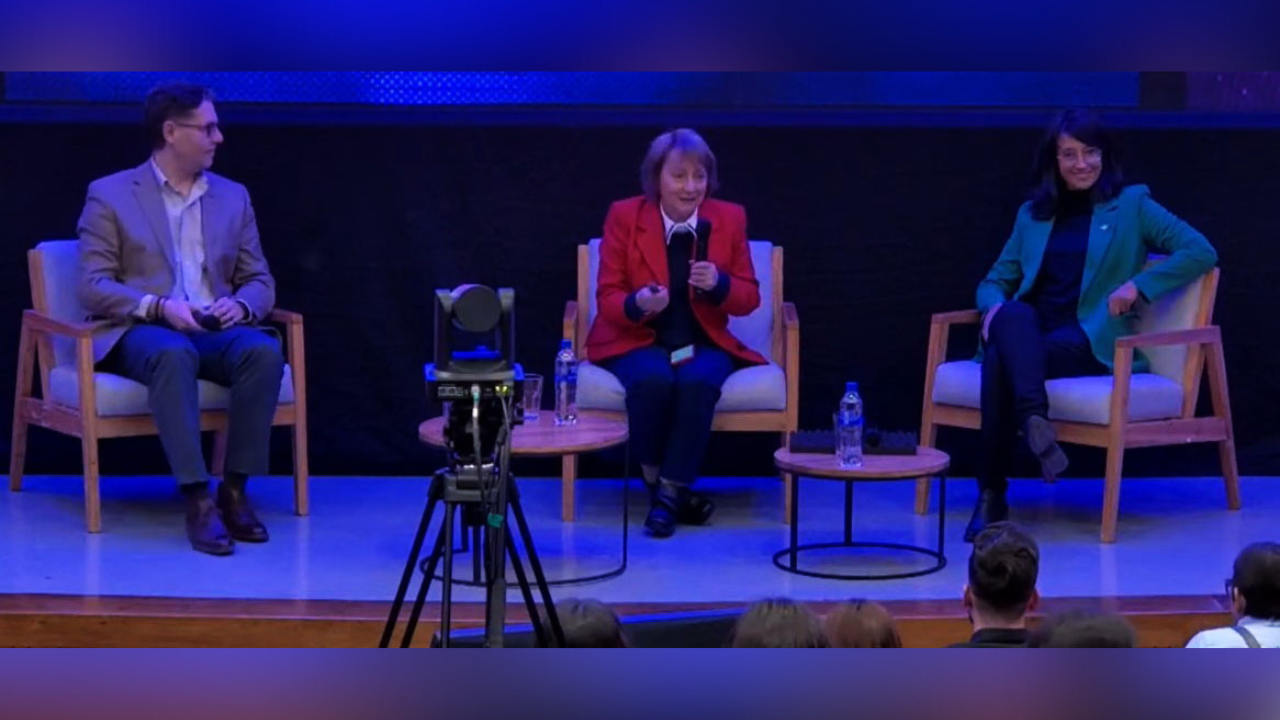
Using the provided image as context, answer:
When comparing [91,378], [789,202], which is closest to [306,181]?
[91,378]

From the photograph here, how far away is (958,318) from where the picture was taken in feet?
17.1

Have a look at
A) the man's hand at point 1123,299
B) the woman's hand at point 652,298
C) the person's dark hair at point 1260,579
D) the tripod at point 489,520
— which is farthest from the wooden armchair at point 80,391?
the person's dark hair at point 1260,579

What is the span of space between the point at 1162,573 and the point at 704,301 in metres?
1.48

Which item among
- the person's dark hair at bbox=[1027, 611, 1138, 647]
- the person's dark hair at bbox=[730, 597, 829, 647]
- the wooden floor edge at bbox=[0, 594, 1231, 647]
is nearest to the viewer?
the person's dark hair at bbox=[1027, 611, 1138, 647]

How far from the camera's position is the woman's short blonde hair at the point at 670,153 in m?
4.95

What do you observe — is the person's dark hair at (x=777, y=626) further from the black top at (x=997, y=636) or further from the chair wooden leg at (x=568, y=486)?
the chair wooden leg at (x=568, y=486)

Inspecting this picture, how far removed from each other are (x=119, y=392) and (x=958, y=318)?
2428mm

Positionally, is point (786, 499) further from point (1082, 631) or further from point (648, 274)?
point (1082, 631)

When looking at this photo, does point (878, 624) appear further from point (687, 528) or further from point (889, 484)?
point (889, 484)

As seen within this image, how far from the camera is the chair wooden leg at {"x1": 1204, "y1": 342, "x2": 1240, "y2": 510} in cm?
505

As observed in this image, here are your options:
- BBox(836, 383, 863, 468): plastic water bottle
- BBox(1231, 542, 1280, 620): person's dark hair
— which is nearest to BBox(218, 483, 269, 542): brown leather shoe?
BBox(836, 383, 863, 468): plastic water bottle

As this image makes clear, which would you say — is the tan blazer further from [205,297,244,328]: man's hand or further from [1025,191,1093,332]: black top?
[1025,191,1093,332]: black top

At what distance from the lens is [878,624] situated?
216cm

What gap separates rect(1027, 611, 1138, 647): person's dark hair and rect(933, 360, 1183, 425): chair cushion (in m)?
3.01
